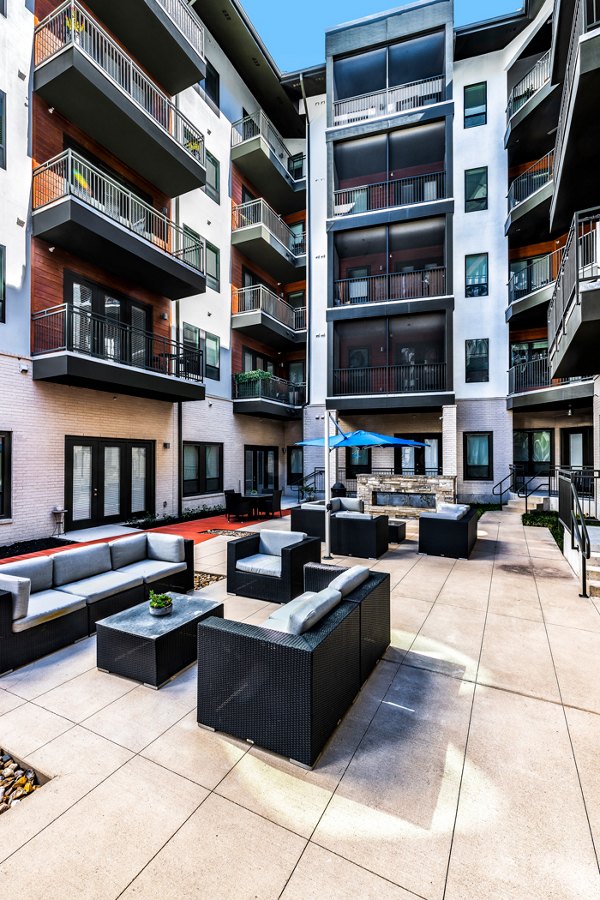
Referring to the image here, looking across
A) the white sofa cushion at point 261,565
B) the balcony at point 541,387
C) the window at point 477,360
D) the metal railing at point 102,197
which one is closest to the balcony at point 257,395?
the metal railing at point 102,197

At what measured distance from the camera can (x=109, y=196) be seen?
397 inches

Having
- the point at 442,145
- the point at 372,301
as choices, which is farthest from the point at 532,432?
the point at 442,145

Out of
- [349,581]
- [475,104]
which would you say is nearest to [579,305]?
[349,581]

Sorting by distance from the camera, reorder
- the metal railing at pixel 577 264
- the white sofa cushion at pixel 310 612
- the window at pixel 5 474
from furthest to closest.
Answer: the window at pixel 5 474 < the metal railing at pixel 577 264 < the white sofa cushion at pixel 310 612

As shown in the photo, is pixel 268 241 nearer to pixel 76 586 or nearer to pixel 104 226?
pixel 104 226

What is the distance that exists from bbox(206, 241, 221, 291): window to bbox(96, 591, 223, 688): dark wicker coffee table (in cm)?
1300

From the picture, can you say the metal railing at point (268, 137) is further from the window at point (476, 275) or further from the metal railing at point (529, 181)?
the metal railing at point (529, 181)

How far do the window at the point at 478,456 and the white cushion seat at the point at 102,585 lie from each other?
46.3 feet

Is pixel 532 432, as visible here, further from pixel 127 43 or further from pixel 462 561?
pixel 127 43

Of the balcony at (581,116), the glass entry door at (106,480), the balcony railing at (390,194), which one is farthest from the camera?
the balcony railing at (390,194)

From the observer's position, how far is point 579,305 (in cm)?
593

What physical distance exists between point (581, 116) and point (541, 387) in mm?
9972

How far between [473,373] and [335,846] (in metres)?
16.1

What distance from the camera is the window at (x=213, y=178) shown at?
14289 millimetres
